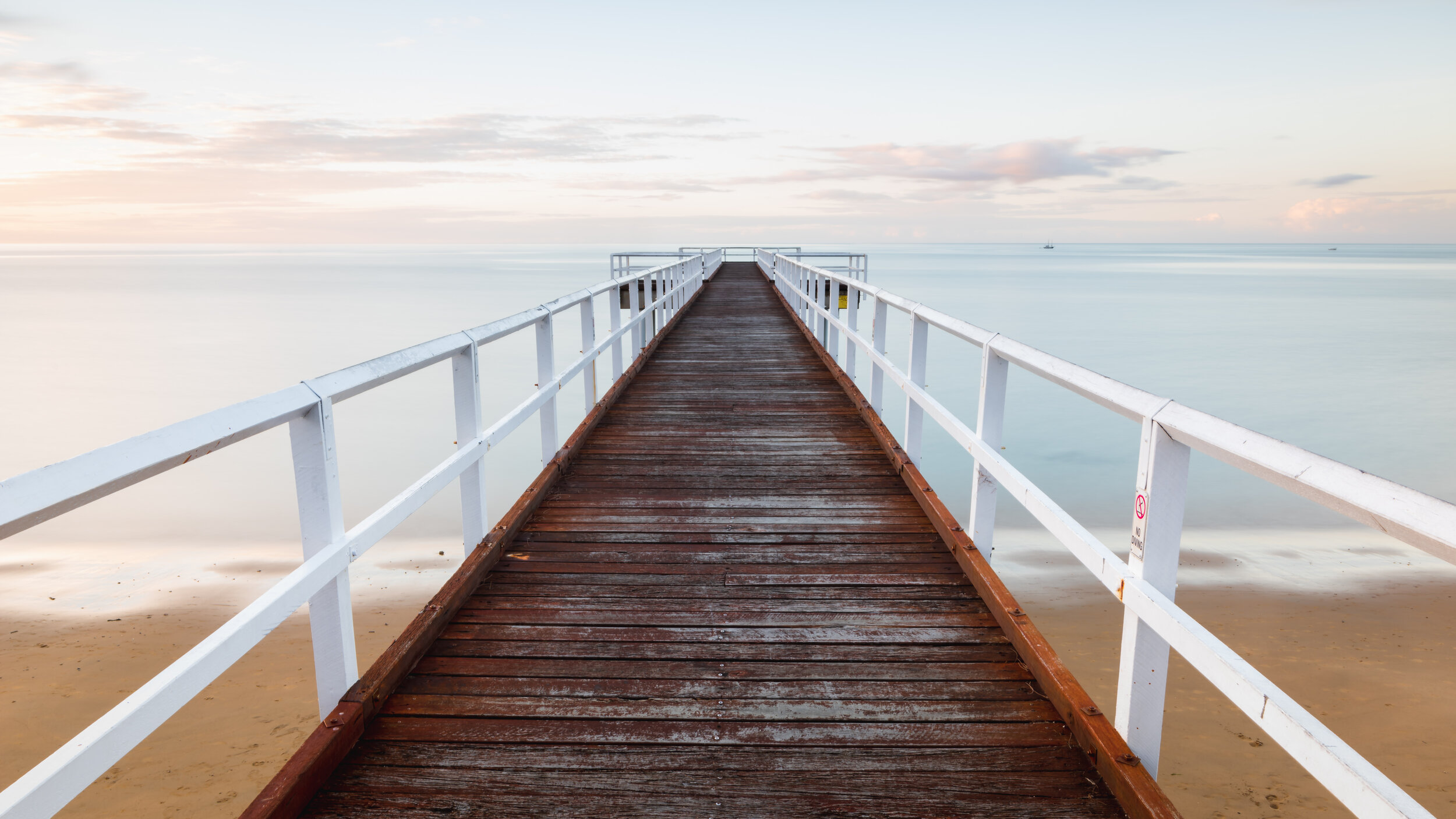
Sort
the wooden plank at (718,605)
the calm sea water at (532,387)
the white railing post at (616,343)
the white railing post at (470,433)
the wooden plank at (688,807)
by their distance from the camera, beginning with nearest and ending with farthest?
the wooden plank at (688,807)
the wooden plank at (718,605)
the white railing post at (470,433)
the white railing post at (616,343)
the calm sea water at (532,387)

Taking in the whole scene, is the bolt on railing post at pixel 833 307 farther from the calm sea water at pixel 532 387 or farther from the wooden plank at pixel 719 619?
the wooden plank at pixel 719 619

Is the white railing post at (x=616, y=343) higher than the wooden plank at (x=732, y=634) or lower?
higher

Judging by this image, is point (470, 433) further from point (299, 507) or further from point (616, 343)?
point (616, 343)

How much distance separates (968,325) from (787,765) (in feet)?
7.34

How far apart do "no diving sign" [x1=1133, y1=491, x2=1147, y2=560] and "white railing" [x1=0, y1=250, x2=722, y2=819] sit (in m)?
1.98

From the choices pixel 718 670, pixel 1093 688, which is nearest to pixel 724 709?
pixel 718 670

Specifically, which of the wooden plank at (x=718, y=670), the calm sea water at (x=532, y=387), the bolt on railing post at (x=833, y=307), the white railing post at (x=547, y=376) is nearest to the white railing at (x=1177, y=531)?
the wooden plank at (x=718, y=670)

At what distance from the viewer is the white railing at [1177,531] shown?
3.96ft

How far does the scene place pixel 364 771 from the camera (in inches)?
83.3

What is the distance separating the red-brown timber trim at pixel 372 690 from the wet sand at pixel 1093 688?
3617 millimetres

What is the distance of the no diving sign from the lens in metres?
1.88

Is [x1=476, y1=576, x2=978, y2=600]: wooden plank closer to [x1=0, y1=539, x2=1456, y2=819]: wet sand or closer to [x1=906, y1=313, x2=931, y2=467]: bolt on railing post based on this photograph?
[x1=906, y1=313, x2=931, y2=467]: bolt on railing post

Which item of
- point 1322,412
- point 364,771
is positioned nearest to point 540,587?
point 364,771

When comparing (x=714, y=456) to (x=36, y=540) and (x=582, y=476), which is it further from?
(x=36, y=540)
